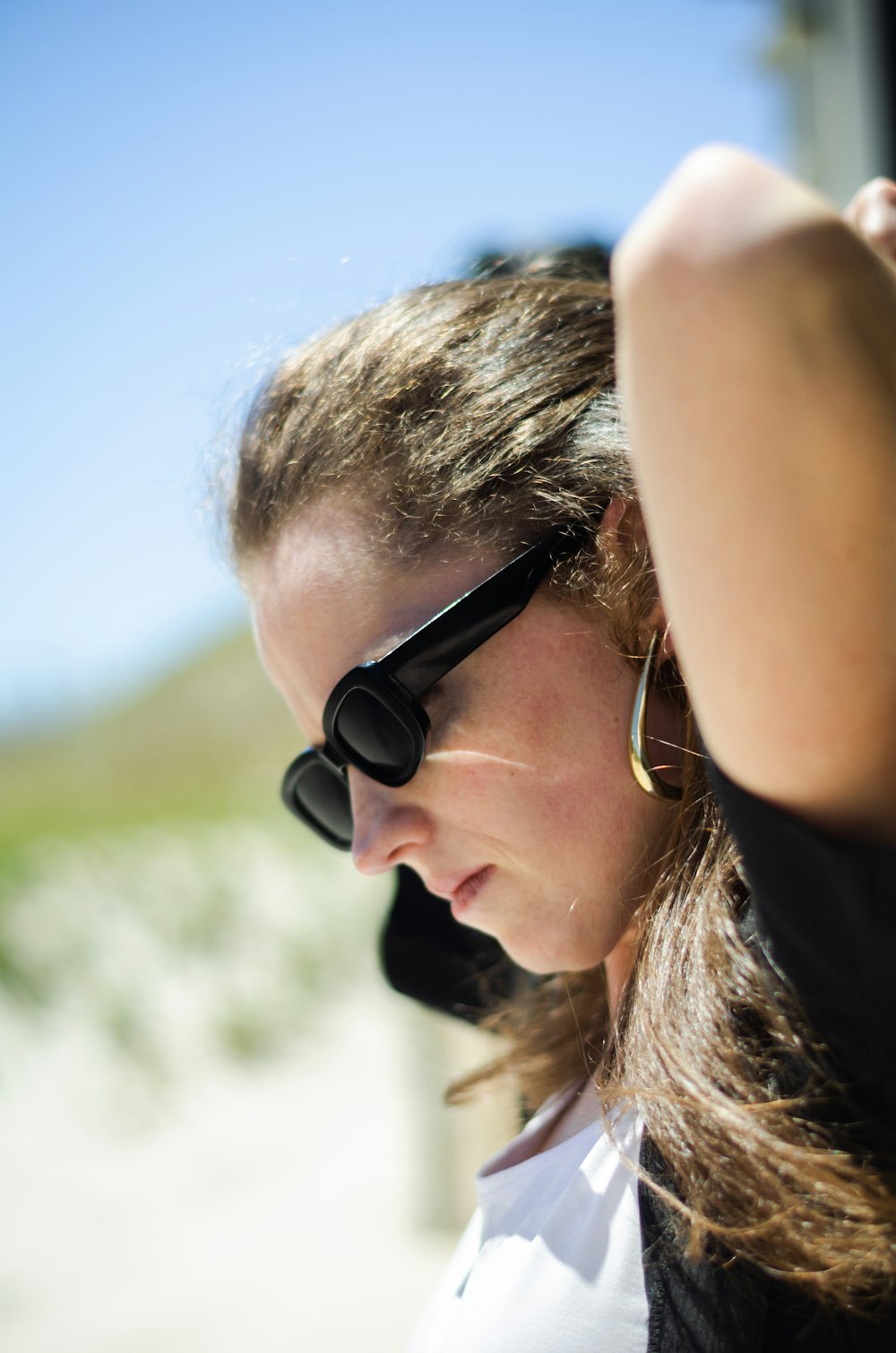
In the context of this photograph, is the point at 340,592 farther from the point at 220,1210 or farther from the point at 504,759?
the point at 220,1210

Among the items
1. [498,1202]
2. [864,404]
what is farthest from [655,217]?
[498,1202]

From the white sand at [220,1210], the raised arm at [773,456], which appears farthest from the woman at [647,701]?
the white sand at [220,1210]

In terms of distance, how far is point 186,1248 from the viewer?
10.9 ft

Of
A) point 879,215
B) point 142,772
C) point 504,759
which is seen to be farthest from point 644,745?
point 142,772

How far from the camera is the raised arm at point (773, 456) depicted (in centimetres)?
59

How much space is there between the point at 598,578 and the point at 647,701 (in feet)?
0.44

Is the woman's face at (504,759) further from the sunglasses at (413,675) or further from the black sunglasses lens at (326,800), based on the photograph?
the black sunglasses lens at (326,800)

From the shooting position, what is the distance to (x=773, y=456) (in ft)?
1.98

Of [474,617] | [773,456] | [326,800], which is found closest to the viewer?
[773,456]

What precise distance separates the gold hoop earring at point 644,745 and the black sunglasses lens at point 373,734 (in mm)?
232

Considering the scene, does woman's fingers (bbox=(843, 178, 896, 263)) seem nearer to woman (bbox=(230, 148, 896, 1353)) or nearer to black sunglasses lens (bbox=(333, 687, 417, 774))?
woman (bbox=(230, 148, 896, 1353))

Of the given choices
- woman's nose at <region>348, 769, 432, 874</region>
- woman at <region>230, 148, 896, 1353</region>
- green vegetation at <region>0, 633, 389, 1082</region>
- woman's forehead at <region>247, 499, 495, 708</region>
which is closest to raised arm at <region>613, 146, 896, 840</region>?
woman at <region>230, 148, 896, 1353</region>

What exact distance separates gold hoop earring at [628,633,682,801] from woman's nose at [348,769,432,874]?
266 mm

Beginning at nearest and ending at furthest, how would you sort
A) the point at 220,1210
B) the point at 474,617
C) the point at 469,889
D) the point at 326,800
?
1. the point at 474,617
2. the point at 469,889
3. the point at 326,800
4. the point at 220,1210
